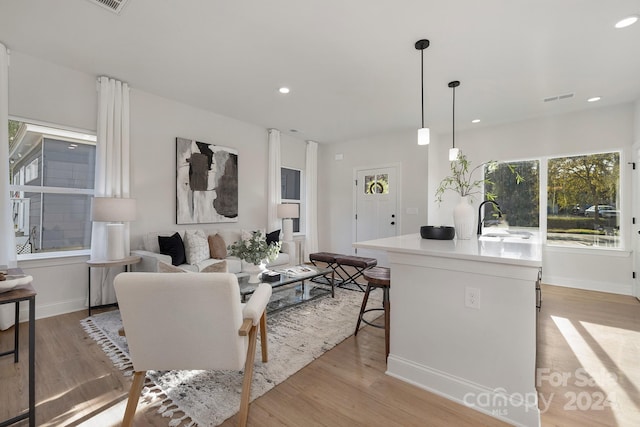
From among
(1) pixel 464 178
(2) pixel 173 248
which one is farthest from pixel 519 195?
(2) pixel 173 248

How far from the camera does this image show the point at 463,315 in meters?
1.72

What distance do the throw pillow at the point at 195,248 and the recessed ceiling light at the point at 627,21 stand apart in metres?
4.68

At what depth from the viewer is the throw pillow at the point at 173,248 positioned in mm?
3415

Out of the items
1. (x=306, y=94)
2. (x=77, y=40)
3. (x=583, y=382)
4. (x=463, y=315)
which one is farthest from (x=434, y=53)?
(x=77, y=40)

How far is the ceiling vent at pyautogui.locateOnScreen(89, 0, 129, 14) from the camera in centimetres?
215

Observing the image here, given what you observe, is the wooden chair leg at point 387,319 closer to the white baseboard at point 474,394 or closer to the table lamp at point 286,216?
the white baseboard at point 474,394

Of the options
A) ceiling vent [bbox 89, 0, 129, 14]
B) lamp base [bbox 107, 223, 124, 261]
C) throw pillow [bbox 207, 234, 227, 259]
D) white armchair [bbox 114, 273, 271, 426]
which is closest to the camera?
white armchair [bbox 114, 273, 271, 426]

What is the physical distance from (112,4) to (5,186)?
2008 millimetres

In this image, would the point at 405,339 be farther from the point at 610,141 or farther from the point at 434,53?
the point at 610,141

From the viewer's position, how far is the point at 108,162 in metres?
3.32

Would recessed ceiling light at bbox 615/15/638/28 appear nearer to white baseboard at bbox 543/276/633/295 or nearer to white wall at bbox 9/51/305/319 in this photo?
white baseboard at bbox 543/276/633/295

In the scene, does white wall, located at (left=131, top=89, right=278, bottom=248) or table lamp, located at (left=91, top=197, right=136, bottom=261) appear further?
white wall, located at (left=131, top=89, right=278, bottom=248)

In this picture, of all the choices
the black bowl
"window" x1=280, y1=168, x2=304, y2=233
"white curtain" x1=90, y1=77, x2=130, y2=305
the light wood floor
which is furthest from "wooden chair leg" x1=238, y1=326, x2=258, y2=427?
"window" x1=280, y1=168, x2=304, y2=233

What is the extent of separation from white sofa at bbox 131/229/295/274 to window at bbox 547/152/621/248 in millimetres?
4386
